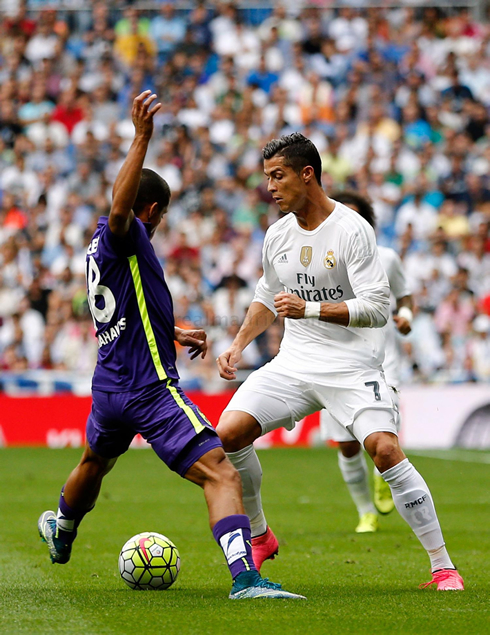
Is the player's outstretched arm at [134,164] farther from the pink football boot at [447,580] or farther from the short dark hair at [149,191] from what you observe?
the pink football boot at [447,580]

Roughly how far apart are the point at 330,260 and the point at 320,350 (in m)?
0.59

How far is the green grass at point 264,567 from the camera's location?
15.7 feet

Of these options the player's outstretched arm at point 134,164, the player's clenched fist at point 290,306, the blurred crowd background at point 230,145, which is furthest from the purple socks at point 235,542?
the blurred crowd background at point 230,145

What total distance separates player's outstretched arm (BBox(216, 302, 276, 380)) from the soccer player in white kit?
0.01 metres

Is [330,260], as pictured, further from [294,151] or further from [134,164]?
[134,164]

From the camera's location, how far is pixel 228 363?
6.28 meters

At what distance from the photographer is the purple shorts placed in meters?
5.37

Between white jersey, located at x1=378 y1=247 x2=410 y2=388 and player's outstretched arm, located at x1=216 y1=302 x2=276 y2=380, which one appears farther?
white jersey, located at x1=378 y1=247 x2=410 y2=388

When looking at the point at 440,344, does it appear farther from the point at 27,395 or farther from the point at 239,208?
the point at 27,395

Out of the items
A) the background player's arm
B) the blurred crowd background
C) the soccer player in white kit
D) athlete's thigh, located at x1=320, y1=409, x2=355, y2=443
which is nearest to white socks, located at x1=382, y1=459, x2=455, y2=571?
the soccer player in white kit

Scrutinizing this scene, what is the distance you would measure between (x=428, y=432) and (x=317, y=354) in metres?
10.8

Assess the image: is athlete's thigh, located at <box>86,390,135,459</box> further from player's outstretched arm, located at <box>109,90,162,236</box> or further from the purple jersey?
player's outstretched arm, located at <box>109,90,162,236</box>

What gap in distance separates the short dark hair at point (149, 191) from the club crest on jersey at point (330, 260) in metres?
1.08

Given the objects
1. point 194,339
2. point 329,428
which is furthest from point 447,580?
point 329,428
